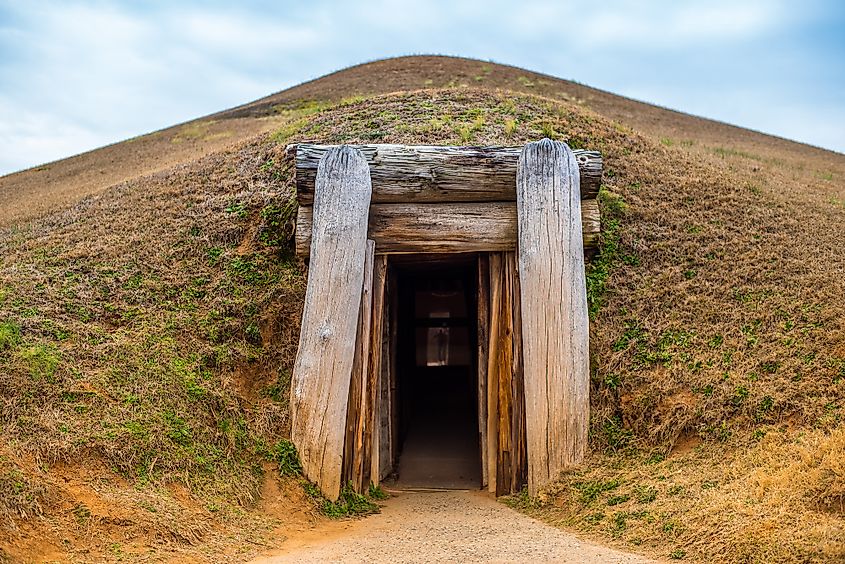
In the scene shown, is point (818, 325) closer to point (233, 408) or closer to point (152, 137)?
point (233, 408)

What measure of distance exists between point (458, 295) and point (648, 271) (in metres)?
6.80

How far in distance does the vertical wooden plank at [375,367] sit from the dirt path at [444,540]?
678 millimetres

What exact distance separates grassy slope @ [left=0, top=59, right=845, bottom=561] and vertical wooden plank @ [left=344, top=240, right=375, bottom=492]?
81 centimetres

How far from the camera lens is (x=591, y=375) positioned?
8.81 metres

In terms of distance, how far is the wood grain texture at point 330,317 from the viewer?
26.8 ft

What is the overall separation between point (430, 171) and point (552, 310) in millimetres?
2143

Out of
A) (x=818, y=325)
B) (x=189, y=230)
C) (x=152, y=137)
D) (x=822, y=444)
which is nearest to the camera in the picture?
(x=822, y=444)

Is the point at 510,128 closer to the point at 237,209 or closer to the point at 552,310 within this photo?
the point at 237,209

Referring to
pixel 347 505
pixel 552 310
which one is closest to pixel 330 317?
pixel 347 505

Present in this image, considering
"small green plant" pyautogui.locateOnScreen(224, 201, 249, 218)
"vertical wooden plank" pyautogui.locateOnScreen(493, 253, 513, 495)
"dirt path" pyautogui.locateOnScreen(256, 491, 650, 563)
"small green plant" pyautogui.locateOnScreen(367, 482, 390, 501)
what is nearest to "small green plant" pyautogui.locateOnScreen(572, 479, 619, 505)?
"dirt path" pyautogui.locateOnScreen(256, 491, 650, 563)

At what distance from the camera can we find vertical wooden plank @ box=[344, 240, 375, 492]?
859 cm

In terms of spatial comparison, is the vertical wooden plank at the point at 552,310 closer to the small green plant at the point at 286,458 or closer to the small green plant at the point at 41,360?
the small green plant at the point at 286,458

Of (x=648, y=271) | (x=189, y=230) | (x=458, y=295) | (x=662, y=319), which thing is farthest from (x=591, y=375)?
(x=458, y=295)

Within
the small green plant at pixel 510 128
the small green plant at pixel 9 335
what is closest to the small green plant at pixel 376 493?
the small green plant at pixel 9 335
